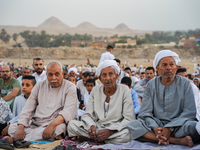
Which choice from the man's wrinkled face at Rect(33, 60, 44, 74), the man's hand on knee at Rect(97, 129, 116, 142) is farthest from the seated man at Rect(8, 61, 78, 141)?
the man's wrinkled face at Rect(33, 60, 44, 74)

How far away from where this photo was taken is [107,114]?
13.6 feet

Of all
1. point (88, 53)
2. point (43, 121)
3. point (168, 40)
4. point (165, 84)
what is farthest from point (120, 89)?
point (168, 40)

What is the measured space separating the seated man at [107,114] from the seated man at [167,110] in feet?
0.66

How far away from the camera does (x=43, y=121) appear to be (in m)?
4.49

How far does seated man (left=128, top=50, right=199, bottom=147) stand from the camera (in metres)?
3.62

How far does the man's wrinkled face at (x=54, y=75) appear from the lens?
4496mm

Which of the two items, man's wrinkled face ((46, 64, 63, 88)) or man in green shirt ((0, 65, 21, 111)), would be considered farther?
man in green shirt ((0, 65, 21, 111))

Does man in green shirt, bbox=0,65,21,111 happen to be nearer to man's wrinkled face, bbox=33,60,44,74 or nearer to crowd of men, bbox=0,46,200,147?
man's wrinkled face, bbox=33,60,44,74

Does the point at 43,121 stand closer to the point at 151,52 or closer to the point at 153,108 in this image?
the point at 153,108

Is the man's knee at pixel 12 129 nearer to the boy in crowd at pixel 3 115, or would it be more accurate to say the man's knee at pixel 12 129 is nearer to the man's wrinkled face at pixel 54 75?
the boy in crowd at pixel 3 115

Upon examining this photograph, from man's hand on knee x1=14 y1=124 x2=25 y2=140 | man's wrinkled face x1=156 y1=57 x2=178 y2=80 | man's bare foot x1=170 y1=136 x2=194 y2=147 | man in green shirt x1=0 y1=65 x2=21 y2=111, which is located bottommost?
man's hand on knee x1=14 y1=124 x2=25 y2=140

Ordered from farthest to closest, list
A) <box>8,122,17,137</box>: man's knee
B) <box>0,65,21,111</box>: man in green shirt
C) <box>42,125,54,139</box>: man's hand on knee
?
<box>0,65,21,111</box>: man in green shirt < <box>8,122,17,137</box>: man's knee < <box>42,125,54,139</box>: man's hand on knee

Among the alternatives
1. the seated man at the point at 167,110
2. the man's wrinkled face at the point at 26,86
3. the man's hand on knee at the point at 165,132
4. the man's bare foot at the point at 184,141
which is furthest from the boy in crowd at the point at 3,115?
the man's bare foot at the point at 184,141

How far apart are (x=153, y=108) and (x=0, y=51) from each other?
5919 centimetres
